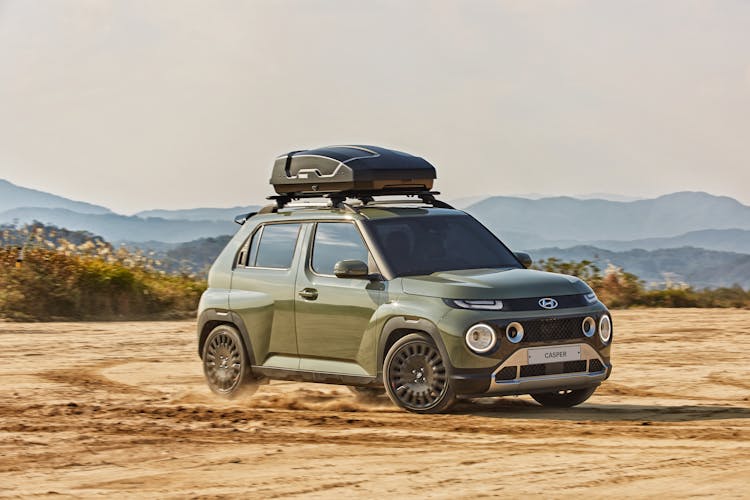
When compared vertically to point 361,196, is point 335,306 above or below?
below

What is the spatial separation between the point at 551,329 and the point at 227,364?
3.41 meters

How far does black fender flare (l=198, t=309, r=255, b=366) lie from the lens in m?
12.6

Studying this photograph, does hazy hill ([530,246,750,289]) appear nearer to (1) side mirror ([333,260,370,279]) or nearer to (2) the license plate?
(1) side mirror ([333,260,370,279])

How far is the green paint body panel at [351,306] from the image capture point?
10.8 meters

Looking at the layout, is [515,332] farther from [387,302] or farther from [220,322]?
[220,322]

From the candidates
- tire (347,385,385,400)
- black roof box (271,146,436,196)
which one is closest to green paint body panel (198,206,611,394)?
black roof box (271,146,436,196)

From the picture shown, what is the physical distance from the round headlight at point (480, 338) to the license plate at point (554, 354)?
13.7 inches

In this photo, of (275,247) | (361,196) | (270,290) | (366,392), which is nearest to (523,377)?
(366,392)

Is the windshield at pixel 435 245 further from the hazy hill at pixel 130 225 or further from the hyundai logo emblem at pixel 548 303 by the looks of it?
the hazy hill at pixel 130 225

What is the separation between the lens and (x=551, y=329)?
10.9 m

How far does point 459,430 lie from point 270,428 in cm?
145

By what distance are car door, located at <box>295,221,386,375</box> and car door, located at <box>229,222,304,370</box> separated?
5.5 inches

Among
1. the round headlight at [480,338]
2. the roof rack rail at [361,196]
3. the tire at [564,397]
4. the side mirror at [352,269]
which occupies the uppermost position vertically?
the roof rack rail at [361,196]

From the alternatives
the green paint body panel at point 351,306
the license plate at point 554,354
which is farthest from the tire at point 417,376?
the license plate at point 554,354
